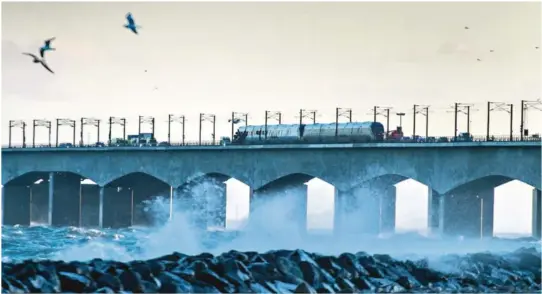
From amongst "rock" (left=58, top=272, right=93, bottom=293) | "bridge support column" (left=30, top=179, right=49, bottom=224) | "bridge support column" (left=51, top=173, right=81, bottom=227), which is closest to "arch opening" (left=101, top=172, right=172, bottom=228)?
"bridge support column" (left=51, top=173, right=81, bottom=227)

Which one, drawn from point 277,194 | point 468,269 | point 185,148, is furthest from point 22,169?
point 468,269

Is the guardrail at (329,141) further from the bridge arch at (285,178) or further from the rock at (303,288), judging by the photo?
the rock at (303,288)

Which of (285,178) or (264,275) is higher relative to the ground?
(285,178)

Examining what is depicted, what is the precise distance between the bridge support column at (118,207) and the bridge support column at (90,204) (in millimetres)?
3143

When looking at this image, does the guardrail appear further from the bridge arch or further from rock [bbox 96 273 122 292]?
rock [bbox 96 273 122 292]

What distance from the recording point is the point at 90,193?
12925 centimetres

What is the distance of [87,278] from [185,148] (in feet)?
175

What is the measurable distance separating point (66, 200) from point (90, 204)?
8.80 feet

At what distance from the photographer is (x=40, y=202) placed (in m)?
137

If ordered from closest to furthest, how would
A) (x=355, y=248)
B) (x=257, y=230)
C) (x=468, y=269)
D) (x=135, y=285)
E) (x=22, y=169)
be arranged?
(x=135, y=285) → (x=468, y=269) → (x=355, y=248) → (x=257, y=230) → (x=22, y=169)

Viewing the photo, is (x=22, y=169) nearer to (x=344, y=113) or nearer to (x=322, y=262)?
(x=344, y=113)

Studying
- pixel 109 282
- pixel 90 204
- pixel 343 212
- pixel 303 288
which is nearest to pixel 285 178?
pixel 343 212

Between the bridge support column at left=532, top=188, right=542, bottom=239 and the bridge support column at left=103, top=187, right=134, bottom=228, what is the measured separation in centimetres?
4469

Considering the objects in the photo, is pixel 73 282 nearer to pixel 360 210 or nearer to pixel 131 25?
pixel 131 25
